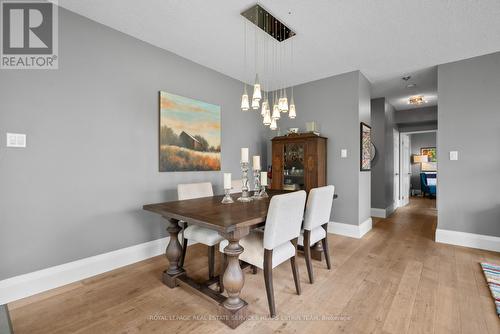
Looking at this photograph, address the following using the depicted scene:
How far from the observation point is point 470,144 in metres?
3.06

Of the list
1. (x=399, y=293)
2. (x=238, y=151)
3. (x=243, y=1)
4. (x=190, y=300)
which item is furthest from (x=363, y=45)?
(x=190, y=300)

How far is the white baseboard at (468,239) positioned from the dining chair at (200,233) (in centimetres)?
324

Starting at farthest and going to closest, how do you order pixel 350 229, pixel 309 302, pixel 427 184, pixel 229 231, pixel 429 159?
1. pixel 429 159
2. pixel 427 184
3. pixel 350 229
4. pixel 309 302
5. pixel 229 231

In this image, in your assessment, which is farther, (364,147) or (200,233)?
(364,147)

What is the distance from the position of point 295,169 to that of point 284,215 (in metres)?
2.31

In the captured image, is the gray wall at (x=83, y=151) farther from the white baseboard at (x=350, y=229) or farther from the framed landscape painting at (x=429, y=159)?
the framed landscape painting at (x=429, y=159)

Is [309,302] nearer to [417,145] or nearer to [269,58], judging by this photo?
[269,58]

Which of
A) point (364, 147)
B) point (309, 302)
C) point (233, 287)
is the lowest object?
point (309, 302)

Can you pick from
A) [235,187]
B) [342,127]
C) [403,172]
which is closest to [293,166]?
[342,127]

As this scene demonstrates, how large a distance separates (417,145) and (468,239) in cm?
695

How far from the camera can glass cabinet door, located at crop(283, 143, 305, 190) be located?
377cm

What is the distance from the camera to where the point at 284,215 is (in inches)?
63.9

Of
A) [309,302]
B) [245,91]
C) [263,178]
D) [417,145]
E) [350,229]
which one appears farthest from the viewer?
[417,145]

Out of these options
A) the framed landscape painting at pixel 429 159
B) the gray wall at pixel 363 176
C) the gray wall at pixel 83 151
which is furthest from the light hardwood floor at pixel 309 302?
the framed landscape painting at pixel 429 159
